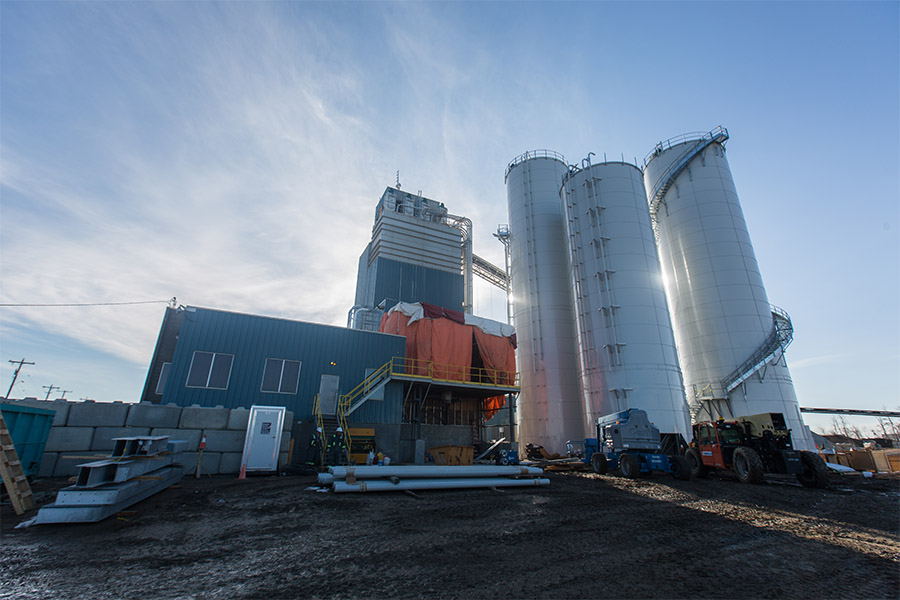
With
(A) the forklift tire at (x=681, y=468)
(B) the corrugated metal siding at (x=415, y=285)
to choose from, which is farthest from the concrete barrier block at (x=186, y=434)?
(A) the forklift tire at (x=681, y=468)

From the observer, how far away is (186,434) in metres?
14.0

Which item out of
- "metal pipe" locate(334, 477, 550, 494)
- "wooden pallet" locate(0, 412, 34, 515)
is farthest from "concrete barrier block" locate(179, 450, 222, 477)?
"metal pipe" locate(334, 477, 550, 494)

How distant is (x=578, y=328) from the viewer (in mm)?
25609

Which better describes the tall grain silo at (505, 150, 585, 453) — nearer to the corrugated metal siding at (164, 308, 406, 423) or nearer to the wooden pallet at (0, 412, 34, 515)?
the corrugated metal siding at (164, 308, 406, 423)

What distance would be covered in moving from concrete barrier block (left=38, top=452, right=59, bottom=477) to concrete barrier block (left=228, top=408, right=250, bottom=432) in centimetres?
488

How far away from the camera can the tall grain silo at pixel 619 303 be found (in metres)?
22.0

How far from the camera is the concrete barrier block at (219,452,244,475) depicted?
1409 centimetres

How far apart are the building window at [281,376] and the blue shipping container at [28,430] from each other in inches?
298

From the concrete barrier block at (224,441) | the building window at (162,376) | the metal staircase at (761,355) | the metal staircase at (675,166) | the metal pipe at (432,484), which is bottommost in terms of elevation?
the metal pipe at (432,484)

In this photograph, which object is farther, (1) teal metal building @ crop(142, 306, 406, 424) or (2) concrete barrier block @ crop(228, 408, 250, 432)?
(1) teal metal building @ crop(142, 306, 406, 424)

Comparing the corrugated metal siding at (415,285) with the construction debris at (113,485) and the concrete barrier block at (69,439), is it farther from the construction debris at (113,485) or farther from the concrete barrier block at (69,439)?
the construction debris at (113,485)

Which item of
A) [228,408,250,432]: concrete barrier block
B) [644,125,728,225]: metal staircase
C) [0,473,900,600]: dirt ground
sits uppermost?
[644,125,728,225]: metal staircase

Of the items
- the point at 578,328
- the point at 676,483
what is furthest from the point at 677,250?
the point at 676,483

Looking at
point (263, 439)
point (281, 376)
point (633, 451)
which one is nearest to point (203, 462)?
point (263, 439)
